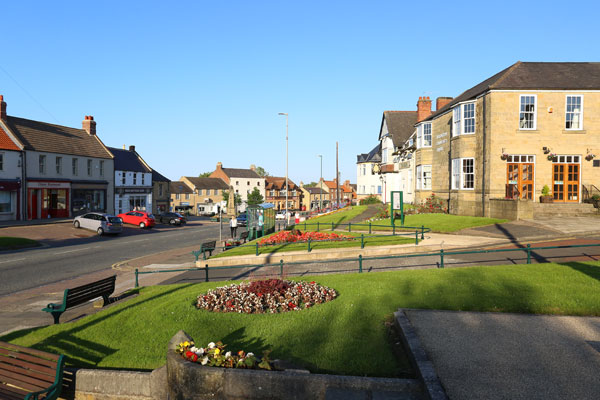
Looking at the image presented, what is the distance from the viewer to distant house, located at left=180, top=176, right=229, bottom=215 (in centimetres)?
9038

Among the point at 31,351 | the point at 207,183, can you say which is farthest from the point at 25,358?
the point at 207,183

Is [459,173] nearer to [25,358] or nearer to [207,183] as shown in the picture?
[25,358]

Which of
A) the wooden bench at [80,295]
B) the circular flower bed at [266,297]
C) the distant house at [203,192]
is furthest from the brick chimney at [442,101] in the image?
the distant house at [203,192]

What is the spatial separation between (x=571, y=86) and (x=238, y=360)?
28226 mm

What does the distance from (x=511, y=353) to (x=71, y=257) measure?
75.3 ft

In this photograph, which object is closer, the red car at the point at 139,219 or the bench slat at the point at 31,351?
the bench slat at the point at 31,351

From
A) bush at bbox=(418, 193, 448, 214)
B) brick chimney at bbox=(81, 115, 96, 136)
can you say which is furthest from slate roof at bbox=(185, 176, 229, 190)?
bush at bbox=(418, 193, 448, 214)

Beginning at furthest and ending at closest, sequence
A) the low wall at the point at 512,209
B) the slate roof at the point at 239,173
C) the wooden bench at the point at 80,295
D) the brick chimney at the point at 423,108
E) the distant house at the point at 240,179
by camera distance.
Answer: the slate roof at the point at 239,173
the distant house at the point at 240,179
the brick chimney at the point at 423,108
the low wall at the point at 512,209
the wooden bench at the point at 80,295

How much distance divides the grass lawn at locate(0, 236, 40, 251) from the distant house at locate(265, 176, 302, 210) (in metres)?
82.9

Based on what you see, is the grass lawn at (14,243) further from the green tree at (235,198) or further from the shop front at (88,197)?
the green tree at (235,198)

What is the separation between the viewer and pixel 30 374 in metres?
6.65

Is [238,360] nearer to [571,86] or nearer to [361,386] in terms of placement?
[361,386]

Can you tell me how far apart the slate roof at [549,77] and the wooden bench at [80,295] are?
25.1 metres

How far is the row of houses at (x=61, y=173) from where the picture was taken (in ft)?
124
